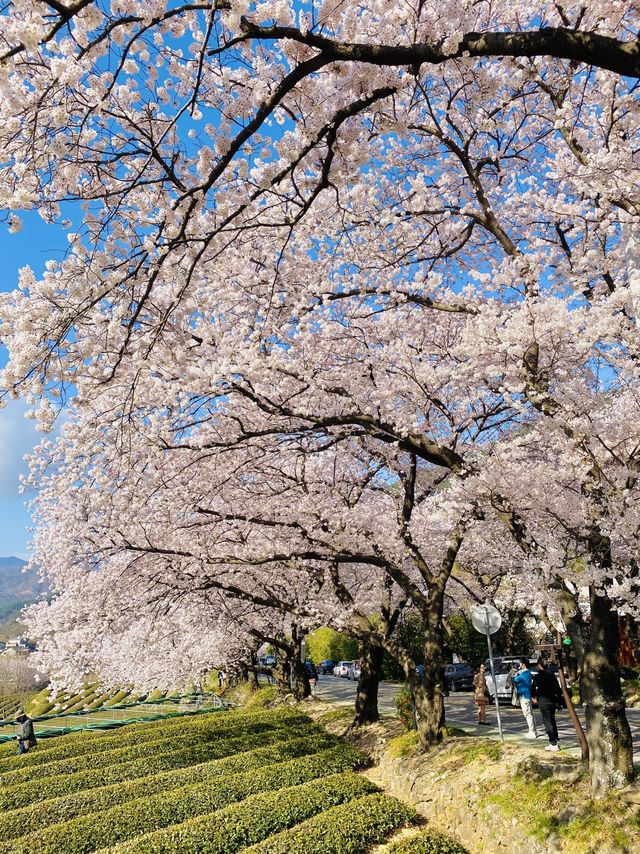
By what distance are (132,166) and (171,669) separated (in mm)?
24748

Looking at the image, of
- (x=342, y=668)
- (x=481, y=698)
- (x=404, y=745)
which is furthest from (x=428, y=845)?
(x=342, y=668)

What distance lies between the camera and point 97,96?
3.72m

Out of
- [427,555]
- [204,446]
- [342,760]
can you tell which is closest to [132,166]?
[204,446]

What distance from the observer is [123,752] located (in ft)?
49.5

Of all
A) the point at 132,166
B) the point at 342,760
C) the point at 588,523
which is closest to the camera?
the point at 132,166

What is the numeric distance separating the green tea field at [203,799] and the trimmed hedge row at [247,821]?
0.02 metres

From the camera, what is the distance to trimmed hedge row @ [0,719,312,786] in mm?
13922

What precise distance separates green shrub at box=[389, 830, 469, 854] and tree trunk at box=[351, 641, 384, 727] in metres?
6.97

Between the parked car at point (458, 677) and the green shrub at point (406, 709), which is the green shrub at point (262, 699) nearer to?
the parked car at point (458, 677)

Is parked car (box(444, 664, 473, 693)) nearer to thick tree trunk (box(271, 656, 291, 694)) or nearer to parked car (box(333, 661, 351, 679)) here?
thick tree trunk (box(271, 656, 291, 694))

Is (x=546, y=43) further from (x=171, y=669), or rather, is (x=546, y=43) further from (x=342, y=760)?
(x=171, y=669)

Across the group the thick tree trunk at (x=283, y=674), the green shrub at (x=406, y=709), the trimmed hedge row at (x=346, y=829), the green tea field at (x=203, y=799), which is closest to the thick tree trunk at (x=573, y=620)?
the trimmed hedge row at (x=346, y=829)

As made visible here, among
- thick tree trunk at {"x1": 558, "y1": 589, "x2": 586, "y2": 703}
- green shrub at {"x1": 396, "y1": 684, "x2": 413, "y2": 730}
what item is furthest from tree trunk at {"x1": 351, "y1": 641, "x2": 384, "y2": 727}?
thick tree trunk at {"x1": 558, "y1": 589, "x2": 586, "y2": 703}

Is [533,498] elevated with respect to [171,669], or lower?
elevated
